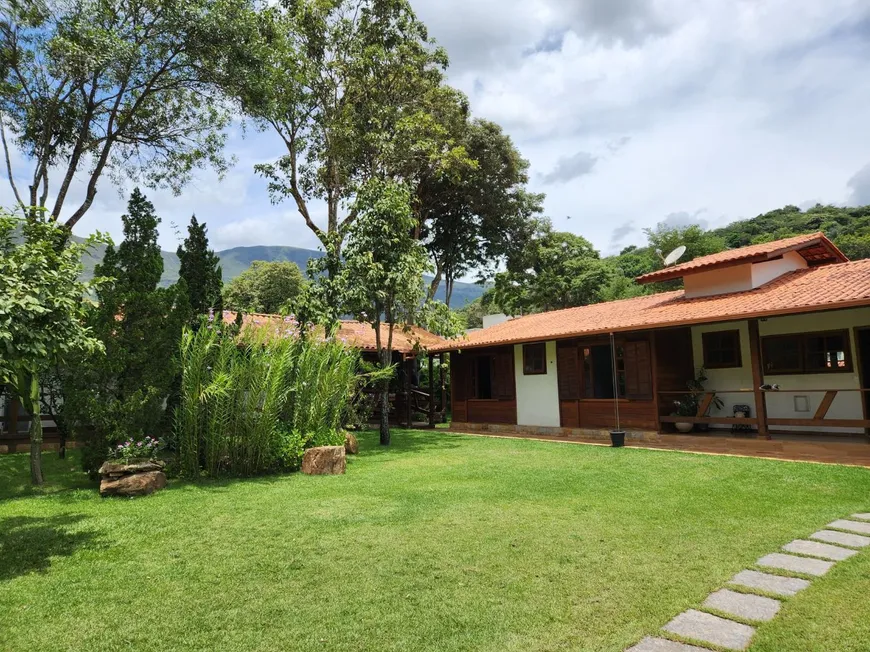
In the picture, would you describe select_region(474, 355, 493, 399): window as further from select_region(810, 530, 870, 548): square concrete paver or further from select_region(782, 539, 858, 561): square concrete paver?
select_region(782, 539, 858, 561): square concrete paver

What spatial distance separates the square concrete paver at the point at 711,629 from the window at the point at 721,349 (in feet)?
31.4

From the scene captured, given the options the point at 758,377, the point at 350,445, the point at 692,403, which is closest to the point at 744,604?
the point at 758,377

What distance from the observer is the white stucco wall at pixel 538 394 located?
13.6 metres

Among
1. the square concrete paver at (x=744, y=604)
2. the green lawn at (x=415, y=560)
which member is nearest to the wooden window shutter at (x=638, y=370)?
the green lawn at (x=415, y=560)

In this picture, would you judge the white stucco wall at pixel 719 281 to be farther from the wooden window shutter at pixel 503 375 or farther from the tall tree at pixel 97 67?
the tall tree at pixel 97 67

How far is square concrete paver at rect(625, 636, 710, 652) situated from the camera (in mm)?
2746

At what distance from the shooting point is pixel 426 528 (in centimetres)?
515

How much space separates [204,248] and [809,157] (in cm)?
1463

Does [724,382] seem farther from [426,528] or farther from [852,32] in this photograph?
[426,528]

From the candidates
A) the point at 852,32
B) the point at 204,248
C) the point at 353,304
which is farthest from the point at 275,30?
the point at 852,32

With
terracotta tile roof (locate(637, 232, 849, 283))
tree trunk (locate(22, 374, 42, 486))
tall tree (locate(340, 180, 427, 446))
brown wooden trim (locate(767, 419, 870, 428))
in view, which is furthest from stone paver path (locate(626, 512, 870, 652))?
tall tree (locate(340, 180, 427, 446))

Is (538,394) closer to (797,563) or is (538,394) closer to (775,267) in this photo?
(775,267)

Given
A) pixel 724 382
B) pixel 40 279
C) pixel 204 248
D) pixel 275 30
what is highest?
pixel 275 30

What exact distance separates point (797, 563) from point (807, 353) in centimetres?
804
